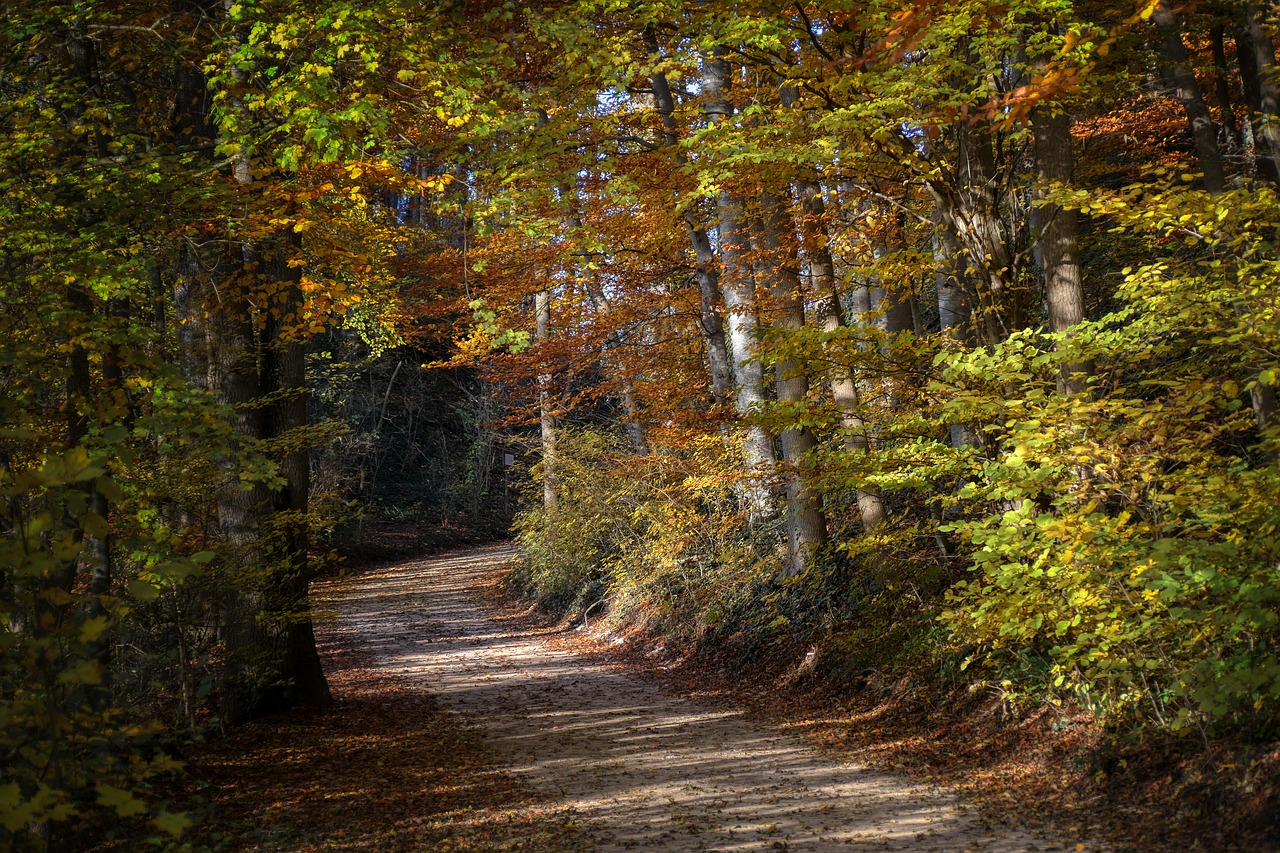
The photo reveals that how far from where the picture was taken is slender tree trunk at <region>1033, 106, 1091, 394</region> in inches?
282

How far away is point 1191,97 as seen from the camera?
357 inches

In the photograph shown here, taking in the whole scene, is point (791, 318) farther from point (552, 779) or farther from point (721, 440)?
point (552, 779)

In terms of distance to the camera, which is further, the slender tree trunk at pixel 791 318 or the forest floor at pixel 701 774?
the slender tree trunk at pixel 791 318

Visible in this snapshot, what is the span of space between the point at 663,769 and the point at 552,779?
2.94 ft

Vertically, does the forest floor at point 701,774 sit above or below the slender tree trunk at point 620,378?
below

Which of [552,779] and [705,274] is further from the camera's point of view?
[705,274]

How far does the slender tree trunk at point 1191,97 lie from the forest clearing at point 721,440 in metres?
0.05

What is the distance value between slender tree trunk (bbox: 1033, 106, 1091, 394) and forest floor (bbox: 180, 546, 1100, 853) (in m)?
3.45

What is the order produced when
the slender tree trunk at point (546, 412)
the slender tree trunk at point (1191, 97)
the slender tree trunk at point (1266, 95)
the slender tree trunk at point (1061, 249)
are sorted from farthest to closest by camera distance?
1. the slender tree trunk at point (546, 412)
2. the slender tree trunk at point (1191, 97)
3. the slender tree trunk at point (1266, 95)
4. the slender tree trunk at point (1061, 249)

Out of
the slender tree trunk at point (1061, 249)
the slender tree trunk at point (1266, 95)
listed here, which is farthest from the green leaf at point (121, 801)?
the slender tree trunk at point (1266, 95)

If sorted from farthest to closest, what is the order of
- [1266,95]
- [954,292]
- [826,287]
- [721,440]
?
[721,440] → [826,287] → [954,292] → [1266,95]

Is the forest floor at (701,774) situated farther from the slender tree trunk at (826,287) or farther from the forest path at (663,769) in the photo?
the slender tree trunk at (826,287)

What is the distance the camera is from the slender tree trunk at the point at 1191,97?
28.5ft

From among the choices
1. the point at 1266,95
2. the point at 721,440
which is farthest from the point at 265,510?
the point at 1266,95
